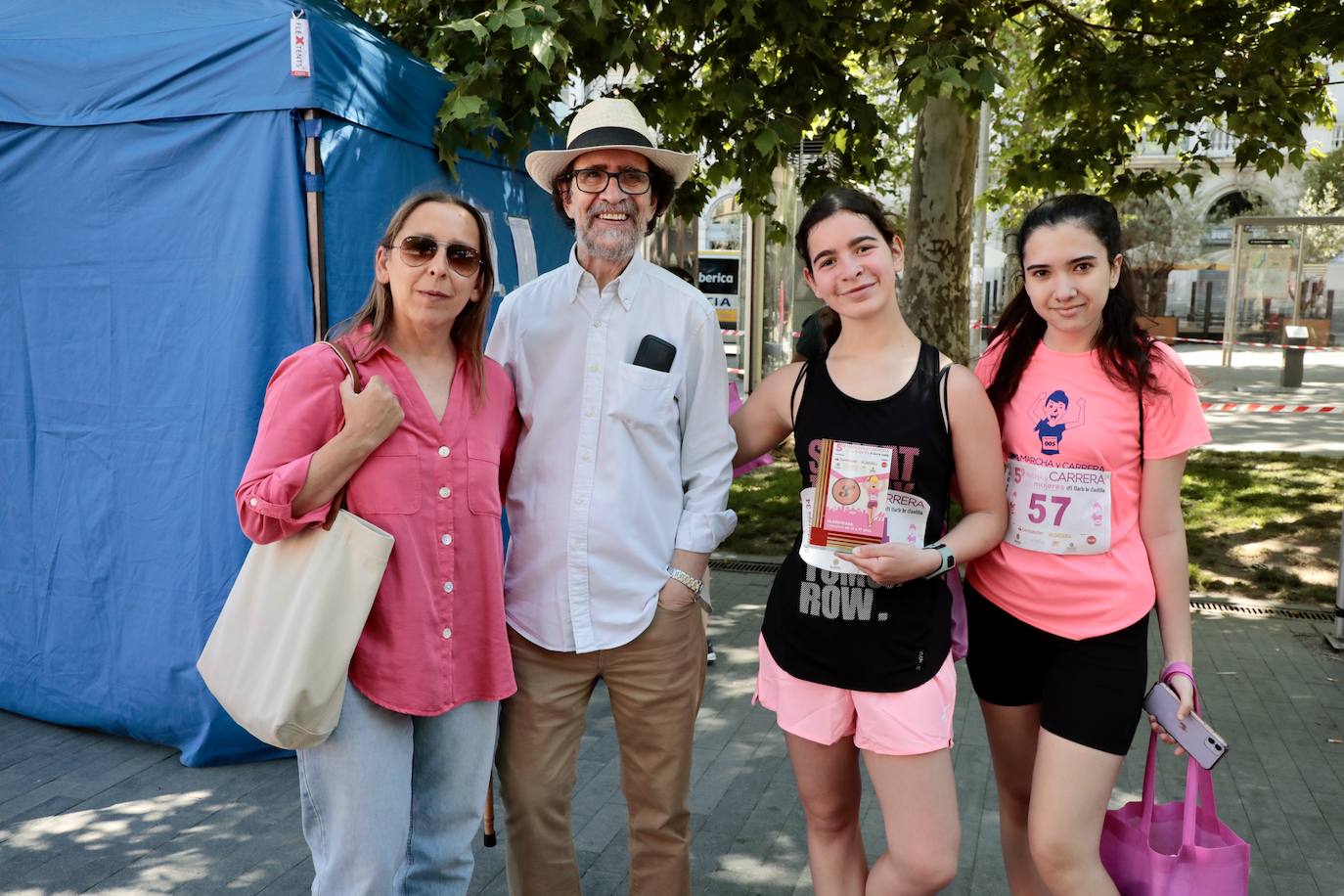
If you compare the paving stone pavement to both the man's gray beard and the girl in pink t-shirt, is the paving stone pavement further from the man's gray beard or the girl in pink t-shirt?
the man's gray beard

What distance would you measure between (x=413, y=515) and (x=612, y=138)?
1070 mm

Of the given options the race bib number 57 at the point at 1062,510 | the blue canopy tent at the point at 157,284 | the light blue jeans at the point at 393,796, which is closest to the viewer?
the light blue jeans at the point at 393,796

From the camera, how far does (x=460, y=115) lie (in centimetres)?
464

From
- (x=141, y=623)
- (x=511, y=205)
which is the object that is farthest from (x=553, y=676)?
(x=511, y=205)

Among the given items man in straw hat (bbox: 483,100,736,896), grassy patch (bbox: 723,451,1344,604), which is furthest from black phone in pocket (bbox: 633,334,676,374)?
grassy patch (bbox: 723,451,1344,604)

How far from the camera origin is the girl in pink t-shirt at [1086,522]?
2447mm

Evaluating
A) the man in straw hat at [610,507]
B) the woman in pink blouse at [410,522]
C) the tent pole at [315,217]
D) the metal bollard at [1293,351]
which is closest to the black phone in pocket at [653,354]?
the man in straw hat at [610,507]

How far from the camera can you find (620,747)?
282 cm

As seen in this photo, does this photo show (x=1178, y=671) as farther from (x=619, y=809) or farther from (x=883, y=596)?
(x=619, y=809)

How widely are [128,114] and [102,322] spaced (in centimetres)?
81

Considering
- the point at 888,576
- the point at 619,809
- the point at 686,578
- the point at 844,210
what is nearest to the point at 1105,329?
the point at 844,210

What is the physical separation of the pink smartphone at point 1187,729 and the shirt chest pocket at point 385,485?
5.47 feet

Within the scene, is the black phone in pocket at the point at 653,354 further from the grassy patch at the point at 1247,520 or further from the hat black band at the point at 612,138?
the grassy patch at the point at 1247,520

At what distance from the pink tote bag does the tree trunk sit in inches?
296
